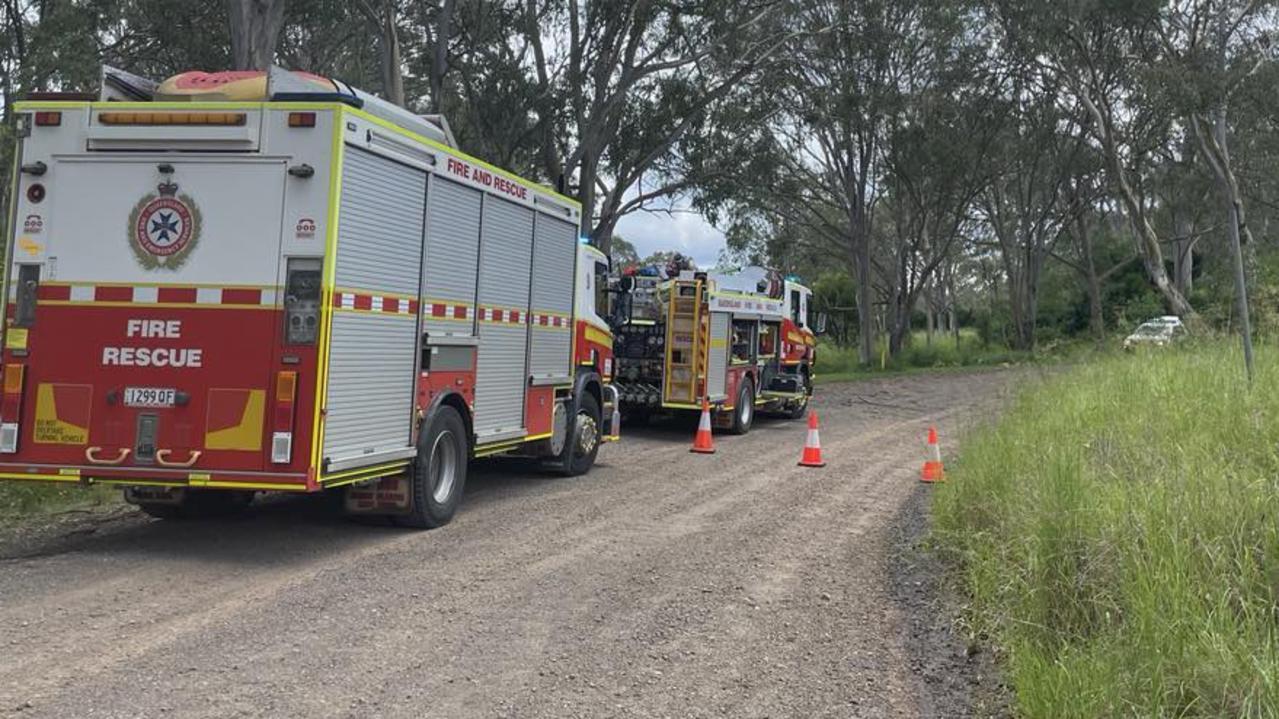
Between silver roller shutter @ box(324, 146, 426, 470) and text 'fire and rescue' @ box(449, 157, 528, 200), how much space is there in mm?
547

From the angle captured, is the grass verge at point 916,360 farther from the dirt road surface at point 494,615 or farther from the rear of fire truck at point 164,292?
the rear of fire truck at point 164,292

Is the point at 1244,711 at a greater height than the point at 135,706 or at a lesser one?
greater

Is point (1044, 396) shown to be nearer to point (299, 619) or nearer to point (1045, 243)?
point (299, 619)

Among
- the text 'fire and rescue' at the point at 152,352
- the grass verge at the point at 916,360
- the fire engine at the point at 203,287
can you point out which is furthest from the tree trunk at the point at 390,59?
the grass verge at the point at 916,360

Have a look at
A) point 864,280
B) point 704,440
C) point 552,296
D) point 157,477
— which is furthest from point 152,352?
point 864,280

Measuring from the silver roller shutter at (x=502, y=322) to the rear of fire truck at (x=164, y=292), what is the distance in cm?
224

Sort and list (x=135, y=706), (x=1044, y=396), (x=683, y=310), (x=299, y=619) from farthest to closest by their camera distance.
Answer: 1. (x=683, y=310)
2. (x=1044, y=396)
3. (x=299, y=619)
4. (x=135, y=706)

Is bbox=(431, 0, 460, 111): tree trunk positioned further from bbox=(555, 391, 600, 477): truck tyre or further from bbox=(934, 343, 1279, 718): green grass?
bbox=(934, 343, 1279, 718): green grass

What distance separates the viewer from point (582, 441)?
38.5ft

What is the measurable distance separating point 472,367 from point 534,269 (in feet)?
5.15

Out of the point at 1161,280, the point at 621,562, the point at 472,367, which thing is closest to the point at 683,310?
the point at 472,367

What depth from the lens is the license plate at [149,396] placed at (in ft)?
22.5

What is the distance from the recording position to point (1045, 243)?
4381 centimetres

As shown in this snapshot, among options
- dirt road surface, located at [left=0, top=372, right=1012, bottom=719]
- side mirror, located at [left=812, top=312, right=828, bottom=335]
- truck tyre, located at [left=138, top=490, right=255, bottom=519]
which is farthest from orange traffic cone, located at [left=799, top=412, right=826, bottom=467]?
side mirror, located at [left=812, top=312, right=828, bottom=335]
